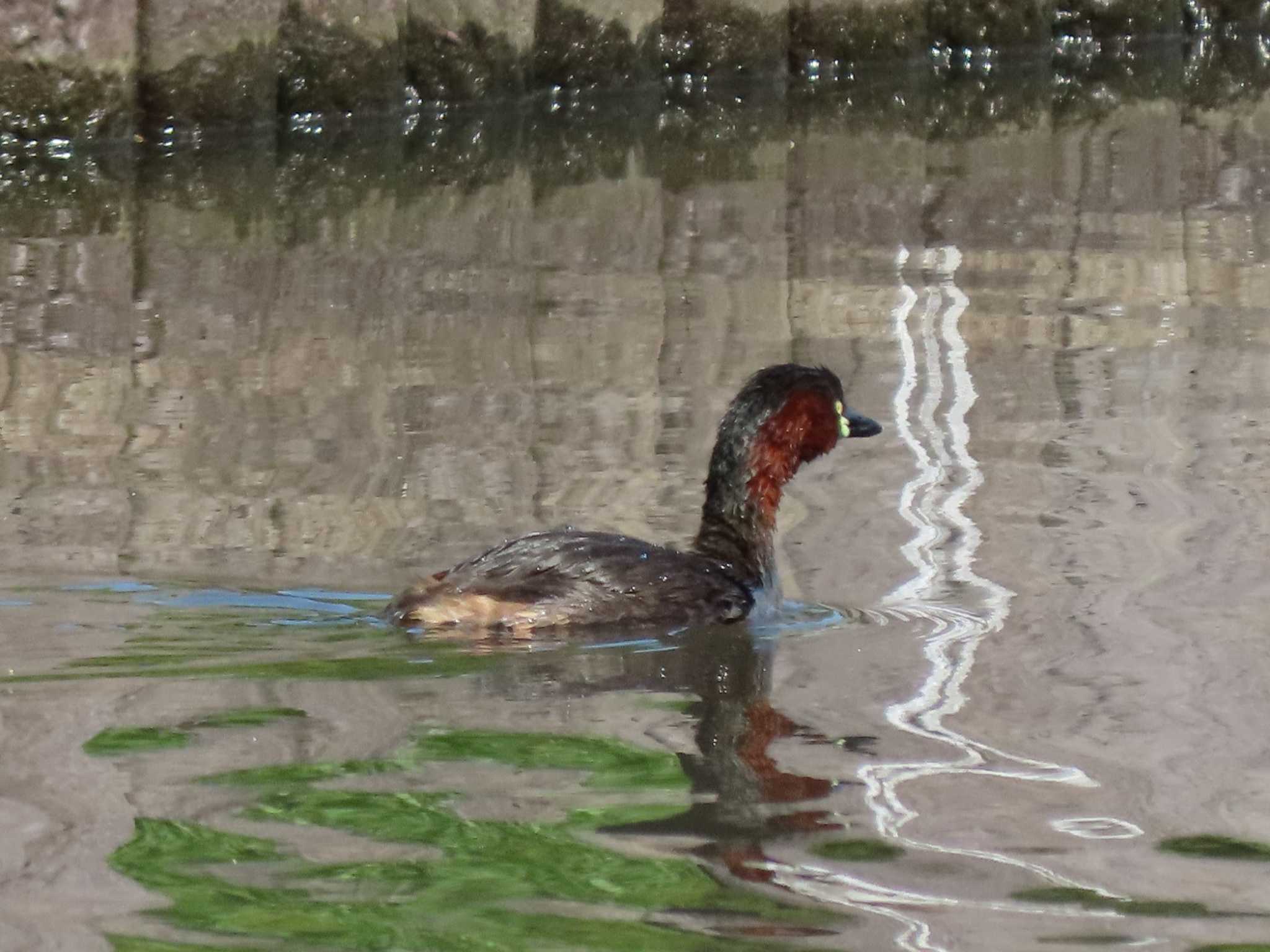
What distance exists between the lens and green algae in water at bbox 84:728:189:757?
4.88 meters

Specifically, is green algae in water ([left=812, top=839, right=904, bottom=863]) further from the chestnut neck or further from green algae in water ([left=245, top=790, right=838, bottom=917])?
the chestnut neck

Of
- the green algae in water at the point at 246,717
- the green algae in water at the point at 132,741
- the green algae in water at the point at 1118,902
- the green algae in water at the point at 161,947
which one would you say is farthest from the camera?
the green algae in water at the point at 246,717

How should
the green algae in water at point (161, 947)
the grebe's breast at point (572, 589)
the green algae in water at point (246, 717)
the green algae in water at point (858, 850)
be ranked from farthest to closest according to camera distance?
the grebe's breast at point (572, 589) < the green algae in water at point (246, 717) < the green algae in water at point (858, 850) < the green algae in water at point (161, 947)

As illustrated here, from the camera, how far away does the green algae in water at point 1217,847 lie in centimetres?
442

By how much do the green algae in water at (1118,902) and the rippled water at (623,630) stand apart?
13 millimetres

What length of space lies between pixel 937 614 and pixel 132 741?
2192mm

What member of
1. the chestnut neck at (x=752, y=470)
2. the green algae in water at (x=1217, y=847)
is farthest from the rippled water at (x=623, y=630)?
the chestnut neck at (x=752, y=470)

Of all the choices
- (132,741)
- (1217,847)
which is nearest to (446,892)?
(132,741)

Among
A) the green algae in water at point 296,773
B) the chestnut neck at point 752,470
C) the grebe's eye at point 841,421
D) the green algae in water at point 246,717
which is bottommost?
the green algae in water at point 296,773

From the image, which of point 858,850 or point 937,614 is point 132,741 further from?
point 937,614

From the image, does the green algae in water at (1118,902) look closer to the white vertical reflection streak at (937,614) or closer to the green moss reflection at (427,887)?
the white vertical reflection streak at (937,614)

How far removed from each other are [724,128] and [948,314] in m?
6.57

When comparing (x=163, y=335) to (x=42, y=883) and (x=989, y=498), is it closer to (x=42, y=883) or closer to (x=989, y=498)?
(x=989, y=498)

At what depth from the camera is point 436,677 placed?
5.55 meters
